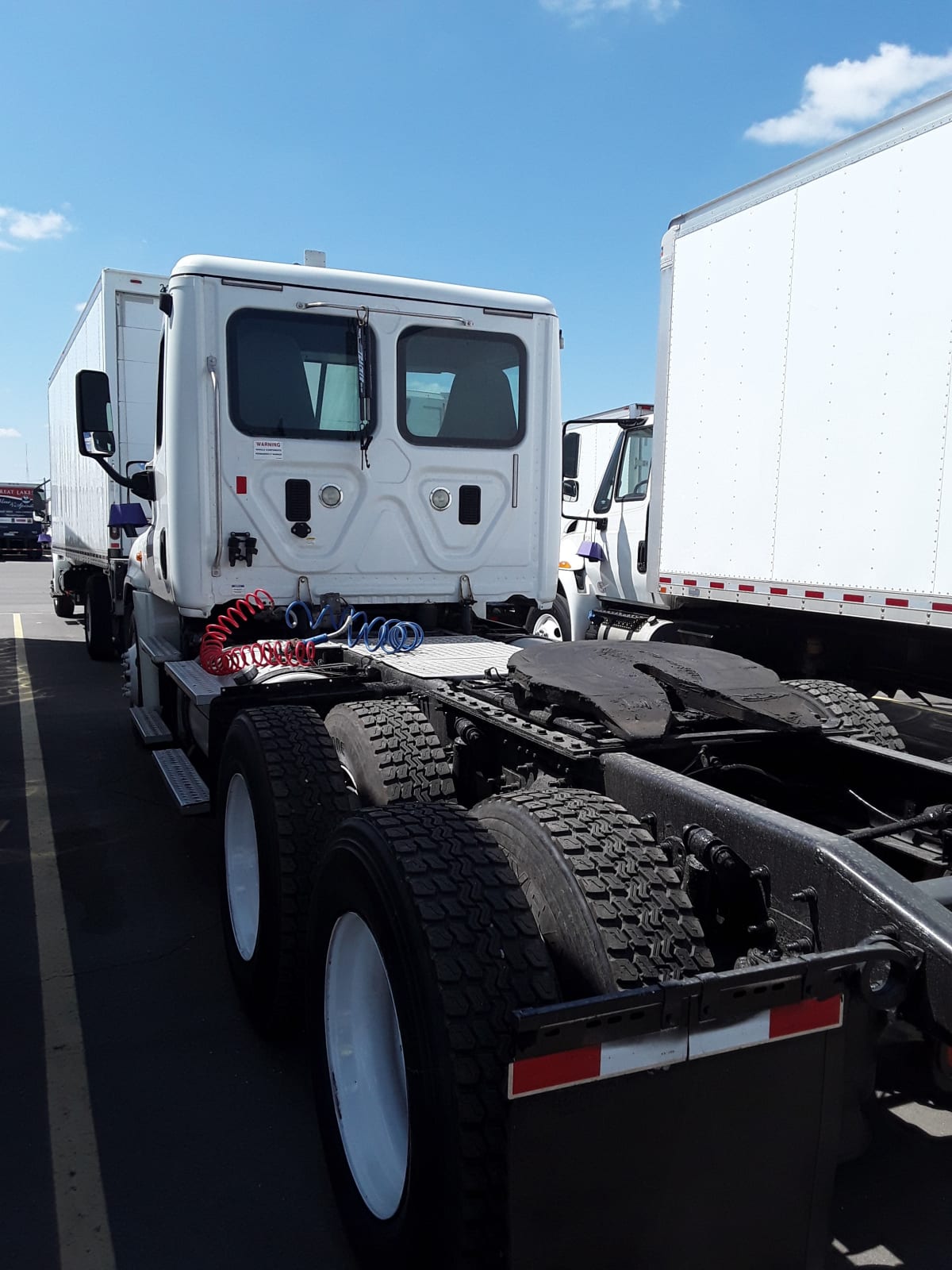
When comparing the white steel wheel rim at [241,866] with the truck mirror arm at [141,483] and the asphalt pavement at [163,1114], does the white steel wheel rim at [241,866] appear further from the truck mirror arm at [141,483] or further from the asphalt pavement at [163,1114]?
the truck mirror arm at [141,483]

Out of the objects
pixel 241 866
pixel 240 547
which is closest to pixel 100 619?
pixel 240 547

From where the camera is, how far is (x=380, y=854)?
2.25 meters

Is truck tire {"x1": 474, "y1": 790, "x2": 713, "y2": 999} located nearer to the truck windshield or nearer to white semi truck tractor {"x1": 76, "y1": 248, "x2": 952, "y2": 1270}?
white semi truck tractor {"x1": 76, "y1": 248, "x2": 952, "y2": 1270}

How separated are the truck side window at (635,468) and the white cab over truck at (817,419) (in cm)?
168

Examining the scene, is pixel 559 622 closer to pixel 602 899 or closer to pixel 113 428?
pixel 113 428

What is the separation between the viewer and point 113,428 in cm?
980

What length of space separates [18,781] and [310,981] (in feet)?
16.0

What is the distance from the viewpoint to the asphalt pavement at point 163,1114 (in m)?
2.47

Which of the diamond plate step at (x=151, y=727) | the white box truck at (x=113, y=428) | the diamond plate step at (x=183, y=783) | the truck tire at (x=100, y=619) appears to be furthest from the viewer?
the truck tire at (x=100, y=619)

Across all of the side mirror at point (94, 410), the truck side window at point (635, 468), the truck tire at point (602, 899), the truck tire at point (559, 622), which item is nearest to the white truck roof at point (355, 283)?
the side mirror at point (94, 410)

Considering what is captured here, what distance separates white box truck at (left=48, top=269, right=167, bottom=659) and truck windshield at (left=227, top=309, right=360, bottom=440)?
2.41 metres

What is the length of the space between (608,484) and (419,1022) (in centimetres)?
854

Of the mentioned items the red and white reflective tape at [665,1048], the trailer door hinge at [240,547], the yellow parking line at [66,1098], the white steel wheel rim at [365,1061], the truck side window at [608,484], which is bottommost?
the yellow parking line at [66,1098]

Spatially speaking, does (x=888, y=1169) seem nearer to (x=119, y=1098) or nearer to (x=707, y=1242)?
(x=707, y=1242)
